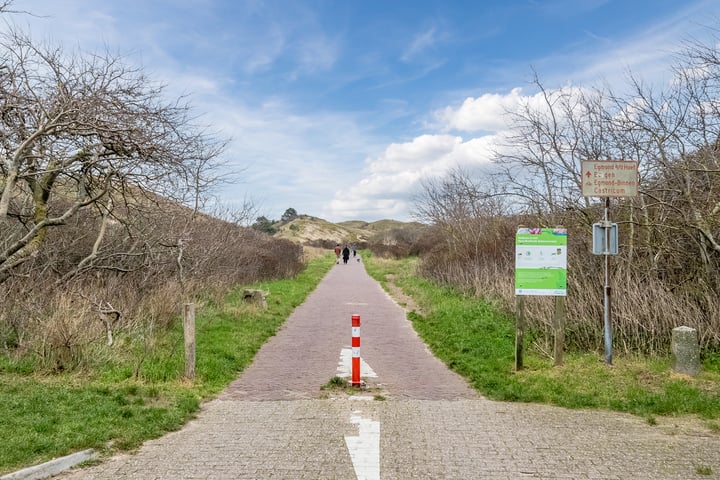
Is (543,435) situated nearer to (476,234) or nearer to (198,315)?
(198,315)

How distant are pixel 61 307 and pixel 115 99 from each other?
3.58m

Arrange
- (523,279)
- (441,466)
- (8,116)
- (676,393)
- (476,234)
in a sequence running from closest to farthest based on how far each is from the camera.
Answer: (441,466)
(676,393)
(523,279)
(8,116)
(476,234)

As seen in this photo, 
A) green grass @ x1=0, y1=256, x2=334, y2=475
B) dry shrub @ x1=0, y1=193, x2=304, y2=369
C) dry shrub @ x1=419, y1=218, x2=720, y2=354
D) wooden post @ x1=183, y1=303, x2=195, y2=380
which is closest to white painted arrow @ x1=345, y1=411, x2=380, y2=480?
green grass @ x1=0, y1=256, x2=334, y2=475

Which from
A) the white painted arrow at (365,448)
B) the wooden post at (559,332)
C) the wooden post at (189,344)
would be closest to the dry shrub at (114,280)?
the wooden post at (189,344)

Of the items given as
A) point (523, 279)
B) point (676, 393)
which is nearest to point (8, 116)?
point (523, 279)

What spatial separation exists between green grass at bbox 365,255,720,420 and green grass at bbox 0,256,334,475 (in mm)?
3800

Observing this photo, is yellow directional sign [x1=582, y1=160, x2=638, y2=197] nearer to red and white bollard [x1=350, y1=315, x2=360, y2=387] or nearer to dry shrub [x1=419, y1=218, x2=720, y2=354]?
dry shrub [x1=419, y1=218, x2=720, y2=354]

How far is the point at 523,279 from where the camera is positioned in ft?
28.5

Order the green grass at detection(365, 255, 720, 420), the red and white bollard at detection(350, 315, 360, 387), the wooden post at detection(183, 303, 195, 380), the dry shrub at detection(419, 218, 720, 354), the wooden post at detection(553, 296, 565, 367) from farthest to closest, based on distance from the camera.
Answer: the dry shrub at detection(419, 218, 720, 354)
the wooden post at detection(553, 296, 565, 367)
the wooden post at detection(183, 303, 195, 380)
the red and white bollard at detection(350, 315, 360, 387)
the green grass at detection(365, 255, 720, 420)

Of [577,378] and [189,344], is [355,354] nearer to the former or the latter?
[189,344]

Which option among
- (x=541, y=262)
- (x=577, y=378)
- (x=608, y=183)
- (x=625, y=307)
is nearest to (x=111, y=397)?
(x=577, y=378)

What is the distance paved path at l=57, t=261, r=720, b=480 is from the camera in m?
4.77

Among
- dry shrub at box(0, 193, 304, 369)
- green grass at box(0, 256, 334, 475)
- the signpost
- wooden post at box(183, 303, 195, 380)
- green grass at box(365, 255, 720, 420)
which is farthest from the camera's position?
the signpost

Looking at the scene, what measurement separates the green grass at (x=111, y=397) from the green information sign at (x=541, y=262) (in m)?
4.72
